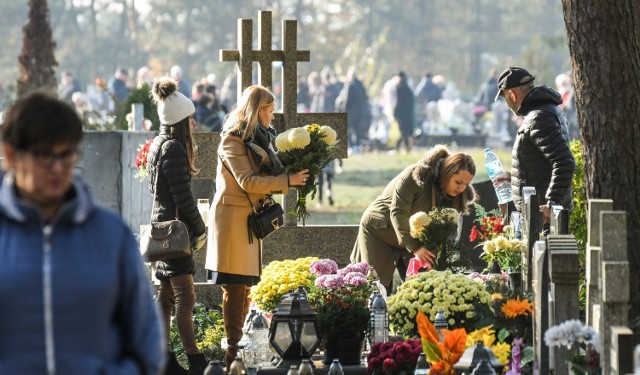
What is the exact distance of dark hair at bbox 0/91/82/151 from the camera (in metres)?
4.16

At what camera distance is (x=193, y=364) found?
9273mm

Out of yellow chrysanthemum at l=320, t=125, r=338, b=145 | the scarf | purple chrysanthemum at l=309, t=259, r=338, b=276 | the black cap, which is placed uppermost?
the black cap

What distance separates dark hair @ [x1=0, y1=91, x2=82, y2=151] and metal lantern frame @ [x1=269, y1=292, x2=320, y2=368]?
3991 millimetres

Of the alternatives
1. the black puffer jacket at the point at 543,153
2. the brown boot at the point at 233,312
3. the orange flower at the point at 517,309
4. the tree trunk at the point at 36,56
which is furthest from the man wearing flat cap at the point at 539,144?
the tree trunk at the point at 36,56

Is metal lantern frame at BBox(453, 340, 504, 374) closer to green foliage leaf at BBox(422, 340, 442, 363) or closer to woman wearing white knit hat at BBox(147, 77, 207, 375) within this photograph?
green foliage leaf at BBox(422, 340, 442, 363)

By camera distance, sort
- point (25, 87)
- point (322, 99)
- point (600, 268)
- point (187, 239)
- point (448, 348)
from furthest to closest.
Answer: point (322, 99), point (25, 87), point (187, 239), point (448, 348), point (600, 268)

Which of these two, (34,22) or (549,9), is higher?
(549,9)

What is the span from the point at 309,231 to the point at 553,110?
2.70 m

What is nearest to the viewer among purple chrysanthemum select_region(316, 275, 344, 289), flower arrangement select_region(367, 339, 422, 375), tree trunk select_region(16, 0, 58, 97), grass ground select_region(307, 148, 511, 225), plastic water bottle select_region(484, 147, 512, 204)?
flower arrangement select_region(367, 339, 422, 375)

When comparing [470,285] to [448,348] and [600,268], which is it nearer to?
[448,348]

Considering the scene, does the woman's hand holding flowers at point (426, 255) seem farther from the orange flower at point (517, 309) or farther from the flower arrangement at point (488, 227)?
the orange flower at point (517, 309)

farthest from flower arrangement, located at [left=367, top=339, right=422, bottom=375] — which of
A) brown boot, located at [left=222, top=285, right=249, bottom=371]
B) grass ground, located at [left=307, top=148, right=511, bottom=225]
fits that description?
grass ground, located at [left=307, top=148, right=511, bottom=225]

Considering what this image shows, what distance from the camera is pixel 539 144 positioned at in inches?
381

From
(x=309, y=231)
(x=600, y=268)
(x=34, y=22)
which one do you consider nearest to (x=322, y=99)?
(x=34, y=22)
